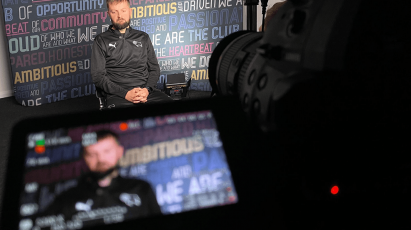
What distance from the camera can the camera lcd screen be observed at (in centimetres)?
46

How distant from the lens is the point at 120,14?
88.7 inches

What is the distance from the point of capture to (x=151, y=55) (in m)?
2.42

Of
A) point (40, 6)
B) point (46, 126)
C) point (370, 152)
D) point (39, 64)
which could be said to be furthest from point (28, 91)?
point (370, 152)

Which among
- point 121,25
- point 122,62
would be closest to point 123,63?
point 122,62

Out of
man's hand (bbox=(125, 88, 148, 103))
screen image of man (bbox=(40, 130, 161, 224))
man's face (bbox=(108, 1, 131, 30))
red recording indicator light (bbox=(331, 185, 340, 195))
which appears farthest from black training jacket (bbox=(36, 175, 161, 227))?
man's face (bbox=(108, 1, 131, 30))

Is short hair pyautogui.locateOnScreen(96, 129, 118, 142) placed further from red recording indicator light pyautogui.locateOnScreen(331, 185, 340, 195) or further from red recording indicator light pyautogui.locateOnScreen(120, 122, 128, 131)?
red recording indicator light pyautogui.locateOnScreen(331, 185, 340, 195)

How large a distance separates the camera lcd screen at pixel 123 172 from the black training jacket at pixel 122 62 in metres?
1.70

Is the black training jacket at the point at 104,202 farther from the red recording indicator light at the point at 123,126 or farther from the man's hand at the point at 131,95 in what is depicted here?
the man's hand at the point at 131,95

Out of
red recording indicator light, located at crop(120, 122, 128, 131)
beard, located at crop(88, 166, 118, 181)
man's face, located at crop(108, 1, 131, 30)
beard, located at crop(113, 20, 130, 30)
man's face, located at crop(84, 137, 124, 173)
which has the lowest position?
beard, located at crop(88, 166, 118, 181)

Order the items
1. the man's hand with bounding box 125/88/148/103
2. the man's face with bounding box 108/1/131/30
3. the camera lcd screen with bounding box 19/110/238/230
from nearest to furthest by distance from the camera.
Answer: the camera lcd screen with bounding box 19/110/238/230 → the man's hand with bounding box 125/88/148/103 → the man's face with bounding box 108/1/131/30

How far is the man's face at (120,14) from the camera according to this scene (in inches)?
88.1

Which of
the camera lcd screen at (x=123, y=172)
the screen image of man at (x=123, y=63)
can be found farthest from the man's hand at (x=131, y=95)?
the camera lcd screen at (x=123, y=172)

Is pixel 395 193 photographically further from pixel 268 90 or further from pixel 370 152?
pixel 268 90

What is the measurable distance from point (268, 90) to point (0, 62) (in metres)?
3.97
